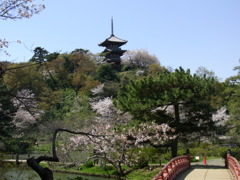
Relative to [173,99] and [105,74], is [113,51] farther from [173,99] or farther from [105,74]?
[173,99]

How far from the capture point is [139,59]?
2566 inches

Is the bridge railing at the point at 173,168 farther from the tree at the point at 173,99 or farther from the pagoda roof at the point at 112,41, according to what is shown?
the pagoda roof at the point at 112,41

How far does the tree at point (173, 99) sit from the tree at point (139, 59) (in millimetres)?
43089

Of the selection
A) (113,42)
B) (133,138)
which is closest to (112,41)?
(113,42)

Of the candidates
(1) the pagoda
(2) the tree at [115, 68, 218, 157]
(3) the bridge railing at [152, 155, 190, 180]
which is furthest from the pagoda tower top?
(3) the bridge railing at [152, 155, 190, 180]

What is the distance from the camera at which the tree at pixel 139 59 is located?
64.8 metres

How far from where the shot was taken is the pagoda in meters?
62.2

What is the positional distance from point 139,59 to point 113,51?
619cm

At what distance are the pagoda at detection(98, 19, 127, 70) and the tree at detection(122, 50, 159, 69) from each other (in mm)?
2363

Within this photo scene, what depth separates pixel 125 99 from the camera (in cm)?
2161

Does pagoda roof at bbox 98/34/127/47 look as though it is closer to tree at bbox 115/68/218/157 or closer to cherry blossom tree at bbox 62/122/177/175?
tree at bbox 115/68/218/157

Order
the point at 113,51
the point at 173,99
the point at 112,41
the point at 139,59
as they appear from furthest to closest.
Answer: the point at 139,59
the point at 112,41
the point at 113,51
the point at 173,99

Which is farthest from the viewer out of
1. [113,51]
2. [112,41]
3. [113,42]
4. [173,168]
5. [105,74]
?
[113,42]

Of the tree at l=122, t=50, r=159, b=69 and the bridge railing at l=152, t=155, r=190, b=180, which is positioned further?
the tree at l=122, t=50, r=159, b=69
